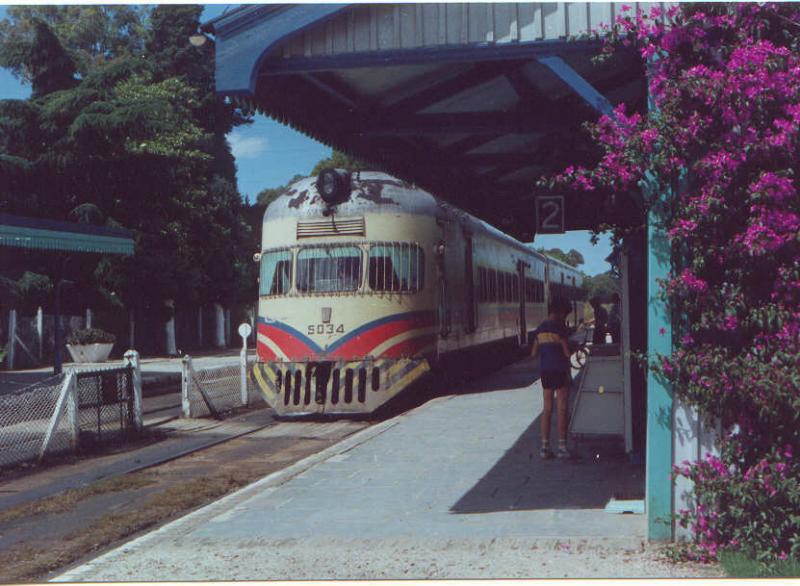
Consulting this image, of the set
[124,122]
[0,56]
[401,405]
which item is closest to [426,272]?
[401,405]

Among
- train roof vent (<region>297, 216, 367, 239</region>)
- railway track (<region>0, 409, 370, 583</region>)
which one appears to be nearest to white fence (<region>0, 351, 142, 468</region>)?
railway track (<region>0, 409, 370, 583</region>)

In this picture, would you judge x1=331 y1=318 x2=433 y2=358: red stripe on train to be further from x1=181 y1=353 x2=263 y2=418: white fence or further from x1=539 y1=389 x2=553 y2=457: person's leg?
x1=539 y1=389 x2=553 y2=457: person's leg

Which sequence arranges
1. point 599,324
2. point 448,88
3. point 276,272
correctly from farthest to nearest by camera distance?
point 599,324, point 276,272, point 448,88

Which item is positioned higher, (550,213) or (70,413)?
(550,213)

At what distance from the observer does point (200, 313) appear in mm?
47938

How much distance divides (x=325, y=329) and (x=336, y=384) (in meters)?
0.86

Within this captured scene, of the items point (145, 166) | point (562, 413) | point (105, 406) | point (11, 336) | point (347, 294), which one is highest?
point (145, 166)

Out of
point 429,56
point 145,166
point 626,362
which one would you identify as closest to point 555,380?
point 626,362

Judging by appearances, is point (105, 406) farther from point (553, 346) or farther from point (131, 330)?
point (131, 330)

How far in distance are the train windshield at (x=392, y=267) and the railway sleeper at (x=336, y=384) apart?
1.18 metres

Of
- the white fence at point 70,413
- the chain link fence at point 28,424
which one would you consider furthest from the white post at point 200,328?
the chain link fence at point 28,424

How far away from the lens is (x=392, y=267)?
53.1 ft

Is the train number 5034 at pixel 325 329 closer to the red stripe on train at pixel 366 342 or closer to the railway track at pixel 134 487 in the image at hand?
the red stripe on train at pixel 366 342

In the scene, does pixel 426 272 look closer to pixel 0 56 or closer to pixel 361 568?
pixel 0 56
